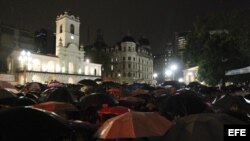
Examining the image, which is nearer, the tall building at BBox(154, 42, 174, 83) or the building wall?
the building wall

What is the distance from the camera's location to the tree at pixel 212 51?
31.3m

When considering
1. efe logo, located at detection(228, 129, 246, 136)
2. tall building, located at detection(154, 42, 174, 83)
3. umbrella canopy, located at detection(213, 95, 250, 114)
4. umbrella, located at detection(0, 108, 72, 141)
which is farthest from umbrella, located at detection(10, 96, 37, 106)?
tall building, located at detection(154, 42, 174, 83)

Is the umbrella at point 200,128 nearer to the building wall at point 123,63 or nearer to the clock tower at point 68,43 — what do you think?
the clock tower at point 68,43

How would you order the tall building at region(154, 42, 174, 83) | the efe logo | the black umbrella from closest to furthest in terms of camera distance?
the efe logo → the black umbrella → the tall building at region(154, 42, 174, 83)

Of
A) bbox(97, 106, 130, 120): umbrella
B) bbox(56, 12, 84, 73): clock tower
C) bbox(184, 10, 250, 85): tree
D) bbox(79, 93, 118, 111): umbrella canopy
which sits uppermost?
bbox(56, 12, 84, 73): clock tower

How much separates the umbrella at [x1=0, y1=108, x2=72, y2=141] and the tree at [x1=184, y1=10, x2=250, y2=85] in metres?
25.5

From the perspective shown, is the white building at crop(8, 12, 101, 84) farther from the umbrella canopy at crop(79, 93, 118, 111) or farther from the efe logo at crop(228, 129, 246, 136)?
the efe logo at crop(228, 129, 246, 136)

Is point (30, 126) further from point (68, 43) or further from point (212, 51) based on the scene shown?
point (68, 43)

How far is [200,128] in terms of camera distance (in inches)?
181

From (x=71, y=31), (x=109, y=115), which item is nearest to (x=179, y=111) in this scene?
(x=109, y=115)

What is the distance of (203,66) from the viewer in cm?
3547

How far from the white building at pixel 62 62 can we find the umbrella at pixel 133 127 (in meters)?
56.4

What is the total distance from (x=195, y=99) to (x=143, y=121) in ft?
14.4

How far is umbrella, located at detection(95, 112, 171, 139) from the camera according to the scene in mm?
5898
